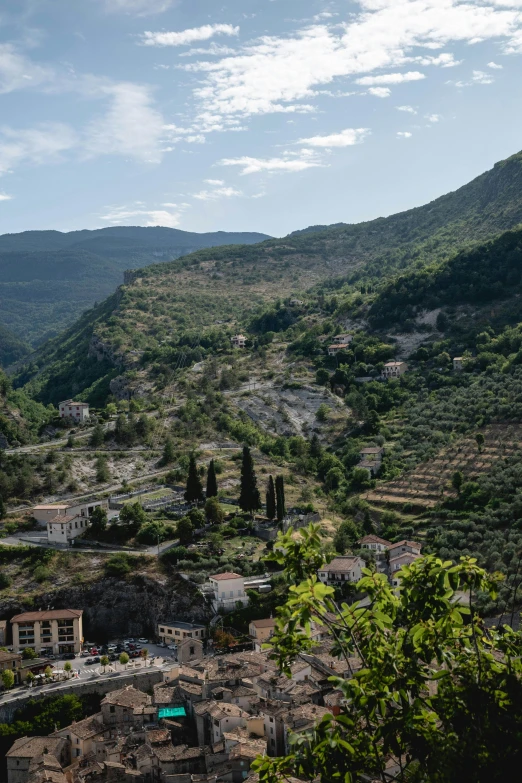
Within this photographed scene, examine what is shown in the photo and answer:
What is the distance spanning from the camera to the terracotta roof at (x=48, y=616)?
4022 centimetres

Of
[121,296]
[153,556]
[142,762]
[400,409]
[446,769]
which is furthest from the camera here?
[121,296]

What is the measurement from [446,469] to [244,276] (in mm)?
93483

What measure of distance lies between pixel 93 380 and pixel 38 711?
2646 inches

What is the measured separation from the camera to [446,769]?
A: 23.7 feet

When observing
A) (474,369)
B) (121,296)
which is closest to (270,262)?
(121,296)

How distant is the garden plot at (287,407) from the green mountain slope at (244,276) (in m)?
17.6

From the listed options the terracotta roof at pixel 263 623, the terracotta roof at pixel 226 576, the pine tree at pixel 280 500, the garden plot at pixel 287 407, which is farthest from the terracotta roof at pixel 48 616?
the garden plot at pixel 287 407

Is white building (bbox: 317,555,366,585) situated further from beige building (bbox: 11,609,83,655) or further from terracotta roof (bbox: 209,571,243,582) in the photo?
beige building (bbox: 11,609,83,655)

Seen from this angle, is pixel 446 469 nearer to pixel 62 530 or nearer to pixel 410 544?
pixel 410 544

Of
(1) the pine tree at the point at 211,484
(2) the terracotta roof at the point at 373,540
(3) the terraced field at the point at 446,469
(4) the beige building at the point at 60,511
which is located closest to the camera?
(2) the terracotta roof at the point at 373,540

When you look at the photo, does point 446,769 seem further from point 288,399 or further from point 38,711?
point 288,399

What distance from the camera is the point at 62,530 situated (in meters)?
47.8

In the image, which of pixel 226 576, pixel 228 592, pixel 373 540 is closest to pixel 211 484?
pixel 226 576

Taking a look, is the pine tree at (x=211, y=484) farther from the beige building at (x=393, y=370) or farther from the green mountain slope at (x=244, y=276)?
the green mountain slope at (x=244, y=276)
